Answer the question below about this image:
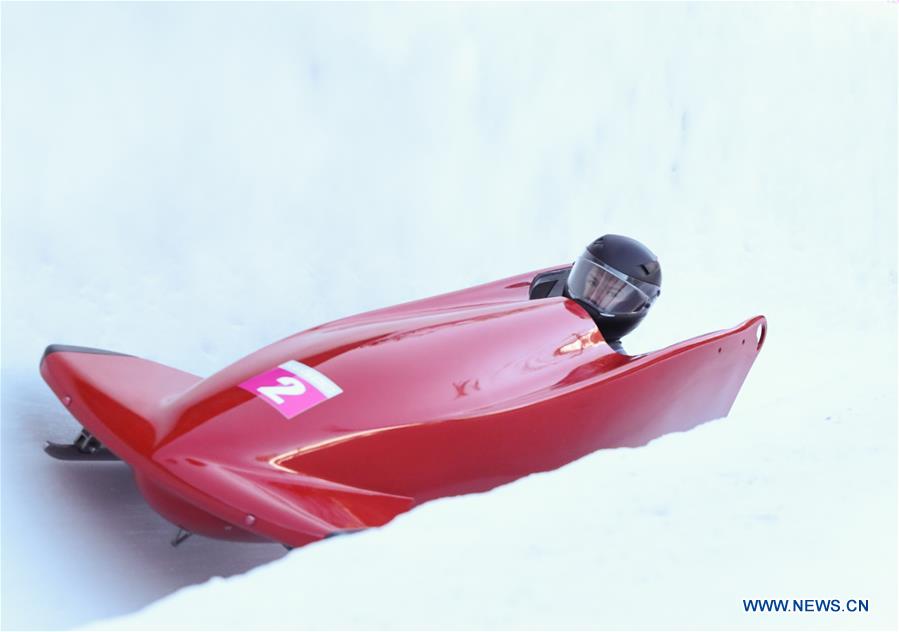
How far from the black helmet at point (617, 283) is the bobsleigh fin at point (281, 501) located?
46.2 inches

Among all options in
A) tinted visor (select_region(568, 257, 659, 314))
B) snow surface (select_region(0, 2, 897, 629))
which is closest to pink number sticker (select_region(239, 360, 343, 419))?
snow surface (select_region(0, 2, 897, 629))

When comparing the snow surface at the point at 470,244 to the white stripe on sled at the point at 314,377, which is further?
the white stripe on sled at the point at 314,377

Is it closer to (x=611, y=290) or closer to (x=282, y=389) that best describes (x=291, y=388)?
(x=282, y=389)

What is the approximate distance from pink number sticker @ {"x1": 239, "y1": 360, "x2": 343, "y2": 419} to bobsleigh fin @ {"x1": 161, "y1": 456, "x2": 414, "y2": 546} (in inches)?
8.2

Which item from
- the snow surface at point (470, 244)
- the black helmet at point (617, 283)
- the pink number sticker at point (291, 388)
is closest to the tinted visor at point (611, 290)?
the black helmet at point (617, 283)

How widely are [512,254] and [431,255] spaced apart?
1.67 feet

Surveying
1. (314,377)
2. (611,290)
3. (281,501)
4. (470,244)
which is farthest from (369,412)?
(470,244)

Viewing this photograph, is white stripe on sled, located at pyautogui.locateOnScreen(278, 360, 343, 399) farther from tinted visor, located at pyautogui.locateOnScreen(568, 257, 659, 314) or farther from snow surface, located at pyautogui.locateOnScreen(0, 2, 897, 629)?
tinted visor, located at pyautogui.locateOnScreen(568, 257, 659, 314)

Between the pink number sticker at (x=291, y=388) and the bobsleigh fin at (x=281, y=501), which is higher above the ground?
the pink number sticker at (x=291, y=388)

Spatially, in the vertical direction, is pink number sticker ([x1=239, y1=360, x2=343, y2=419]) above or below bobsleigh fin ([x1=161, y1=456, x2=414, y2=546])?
above

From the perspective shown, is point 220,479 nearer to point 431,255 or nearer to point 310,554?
point 310,554

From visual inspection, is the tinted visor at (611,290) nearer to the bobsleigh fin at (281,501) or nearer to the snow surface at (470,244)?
the snow surface at (470,244)

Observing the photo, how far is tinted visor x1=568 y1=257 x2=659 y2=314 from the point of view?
3477 millimetres

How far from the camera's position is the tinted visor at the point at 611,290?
11.4ft
